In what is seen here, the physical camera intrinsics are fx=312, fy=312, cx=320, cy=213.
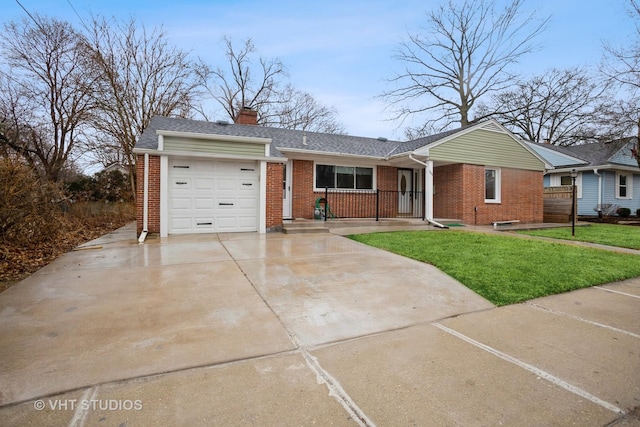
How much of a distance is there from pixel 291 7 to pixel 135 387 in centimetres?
1272

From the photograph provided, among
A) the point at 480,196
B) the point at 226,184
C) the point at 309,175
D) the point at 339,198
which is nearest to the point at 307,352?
the point at 226,184

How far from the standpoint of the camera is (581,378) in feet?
7.41

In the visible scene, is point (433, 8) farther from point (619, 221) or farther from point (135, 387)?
point (135, 387)

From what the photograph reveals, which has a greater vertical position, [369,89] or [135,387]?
[369,89]

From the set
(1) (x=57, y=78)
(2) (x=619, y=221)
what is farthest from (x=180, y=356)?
(2) (x=619, y=221)

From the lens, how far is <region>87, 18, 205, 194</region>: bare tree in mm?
16812

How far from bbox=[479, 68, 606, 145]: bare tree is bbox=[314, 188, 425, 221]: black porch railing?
16.4 m

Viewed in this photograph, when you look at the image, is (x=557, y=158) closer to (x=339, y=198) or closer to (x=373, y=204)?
(x=373, y=204)

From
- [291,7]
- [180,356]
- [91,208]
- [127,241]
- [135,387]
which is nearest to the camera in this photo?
[135,387]

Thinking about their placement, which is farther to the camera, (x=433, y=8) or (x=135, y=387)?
(x=433, y=8)

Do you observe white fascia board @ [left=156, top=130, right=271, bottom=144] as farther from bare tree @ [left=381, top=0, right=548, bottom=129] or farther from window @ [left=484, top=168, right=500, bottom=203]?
bare tree @ [left=381, top=0, right=548, bottom=129]

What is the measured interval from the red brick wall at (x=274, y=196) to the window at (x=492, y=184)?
352 inches

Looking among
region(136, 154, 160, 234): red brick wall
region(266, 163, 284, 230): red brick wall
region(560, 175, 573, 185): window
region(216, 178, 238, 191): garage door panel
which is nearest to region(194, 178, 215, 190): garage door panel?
region(216, 178, 238, 191): garage door panel

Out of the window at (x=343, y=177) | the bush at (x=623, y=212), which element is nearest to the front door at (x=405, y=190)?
the window at (x=343, y=177)
